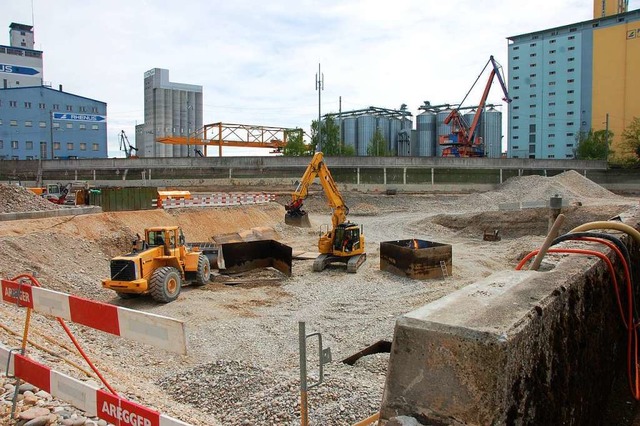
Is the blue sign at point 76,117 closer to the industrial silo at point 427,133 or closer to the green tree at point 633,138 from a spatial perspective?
the industrial silo at point 427,133

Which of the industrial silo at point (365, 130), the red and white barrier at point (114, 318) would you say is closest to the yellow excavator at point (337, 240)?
the red and white barrier at point (114, 318)

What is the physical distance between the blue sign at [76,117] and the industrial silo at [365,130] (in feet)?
154

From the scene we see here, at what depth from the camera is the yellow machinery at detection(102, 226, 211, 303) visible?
13242mm

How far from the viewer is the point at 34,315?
10.5 metres

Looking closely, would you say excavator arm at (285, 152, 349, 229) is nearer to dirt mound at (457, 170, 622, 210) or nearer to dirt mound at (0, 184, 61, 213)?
dirt mound at (0, 184, 61, 213)

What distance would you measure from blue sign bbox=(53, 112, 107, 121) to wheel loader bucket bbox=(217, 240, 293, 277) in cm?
6714

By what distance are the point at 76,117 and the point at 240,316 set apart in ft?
246

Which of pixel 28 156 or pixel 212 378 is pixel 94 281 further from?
pixel 28 156

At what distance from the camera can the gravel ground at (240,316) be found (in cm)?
661

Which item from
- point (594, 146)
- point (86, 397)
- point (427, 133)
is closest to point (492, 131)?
point (427, 133)

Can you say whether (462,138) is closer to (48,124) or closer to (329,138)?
(329,138)

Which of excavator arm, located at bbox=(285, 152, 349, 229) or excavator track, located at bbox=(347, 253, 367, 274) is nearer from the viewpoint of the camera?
excavator track, located at bbox=(347, 253, 367, 274)

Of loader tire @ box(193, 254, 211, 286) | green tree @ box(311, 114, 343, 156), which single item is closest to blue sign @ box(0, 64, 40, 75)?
green tree @ box(311, 114, 343, 156)

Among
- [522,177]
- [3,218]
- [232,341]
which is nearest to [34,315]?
[232,341]
